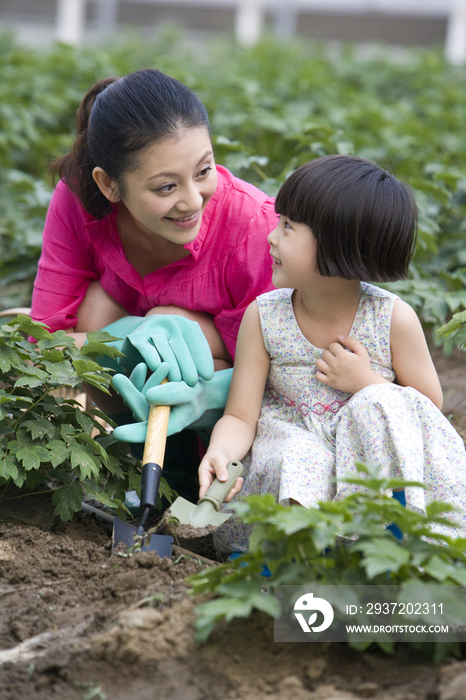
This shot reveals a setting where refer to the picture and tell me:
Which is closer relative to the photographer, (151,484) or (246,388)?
(151,484)

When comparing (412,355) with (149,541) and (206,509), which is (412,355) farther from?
(149,541)

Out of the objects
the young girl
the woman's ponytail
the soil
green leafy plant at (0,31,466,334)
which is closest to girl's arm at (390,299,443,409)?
the young girl

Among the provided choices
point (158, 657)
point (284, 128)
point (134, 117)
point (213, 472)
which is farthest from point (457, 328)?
point (284, 128)

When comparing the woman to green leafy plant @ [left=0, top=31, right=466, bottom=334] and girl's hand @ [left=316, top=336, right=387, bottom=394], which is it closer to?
girl's hand @ [left=316, top=336, right=387, bottom=394]

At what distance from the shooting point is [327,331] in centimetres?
197

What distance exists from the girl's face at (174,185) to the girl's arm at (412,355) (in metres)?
0.63

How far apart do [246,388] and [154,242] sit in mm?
594

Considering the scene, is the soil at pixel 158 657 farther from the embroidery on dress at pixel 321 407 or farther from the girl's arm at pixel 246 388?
the embroidery on dress at pixel 321 407

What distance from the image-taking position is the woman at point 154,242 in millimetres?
1963

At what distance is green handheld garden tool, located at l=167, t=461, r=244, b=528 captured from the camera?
67.6 inches

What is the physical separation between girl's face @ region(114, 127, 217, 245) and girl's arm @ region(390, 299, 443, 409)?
2.08ft

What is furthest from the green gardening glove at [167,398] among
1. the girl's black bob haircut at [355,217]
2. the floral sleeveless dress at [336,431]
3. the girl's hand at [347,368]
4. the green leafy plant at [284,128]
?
the green leafy plant at [284,128]

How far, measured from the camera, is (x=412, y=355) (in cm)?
188

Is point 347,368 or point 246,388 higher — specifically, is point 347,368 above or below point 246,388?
above
